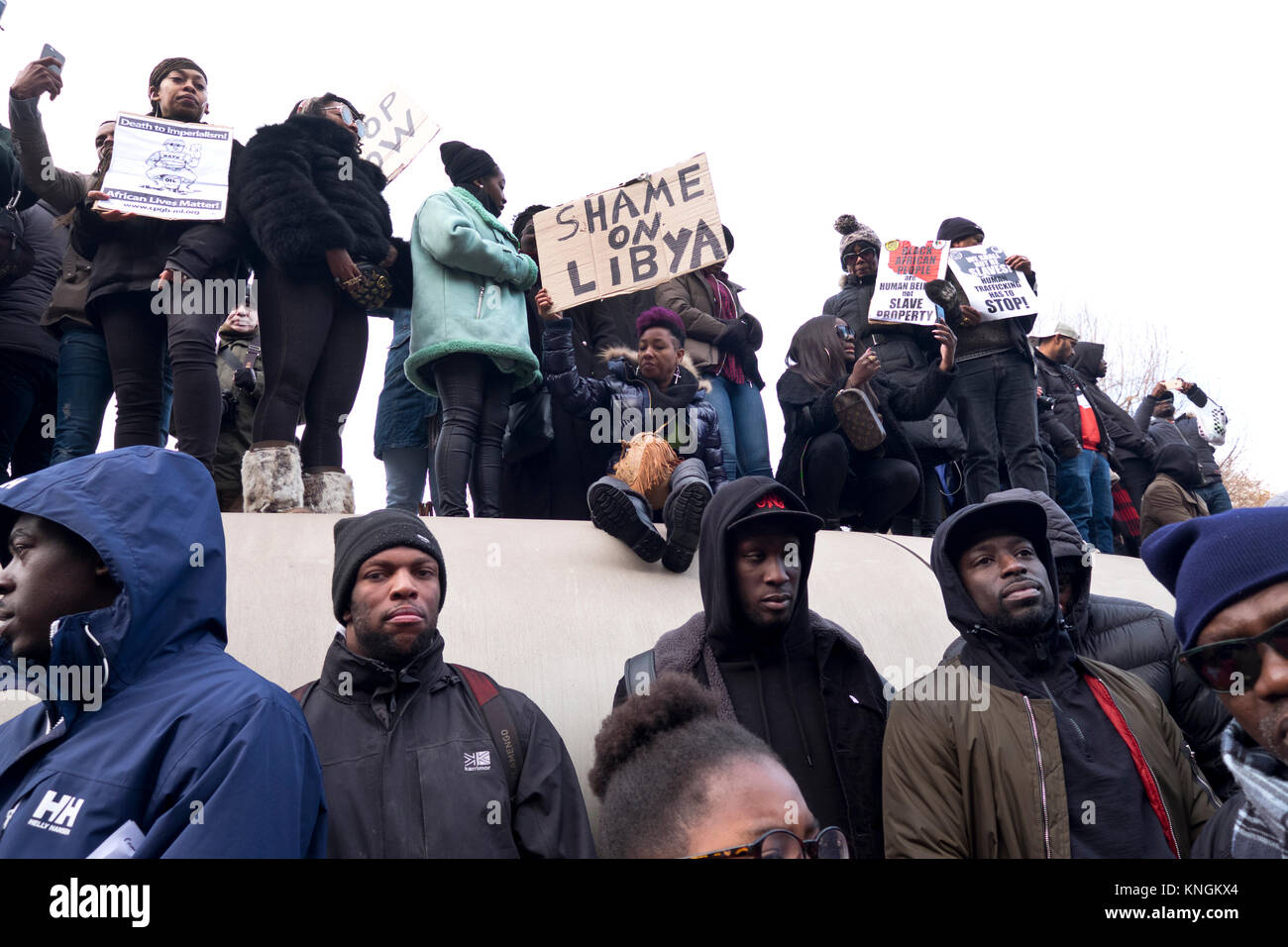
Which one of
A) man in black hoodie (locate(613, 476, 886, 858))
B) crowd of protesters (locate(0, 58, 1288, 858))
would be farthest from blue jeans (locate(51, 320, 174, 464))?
man in black hoodie (locate(613, 476, 886, 858))

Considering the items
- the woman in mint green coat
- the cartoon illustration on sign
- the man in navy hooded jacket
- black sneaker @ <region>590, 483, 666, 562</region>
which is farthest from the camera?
the woman in mint green coat

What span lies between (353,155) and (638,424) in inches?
81.9

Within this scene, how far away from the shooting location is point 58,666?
253 centimetres

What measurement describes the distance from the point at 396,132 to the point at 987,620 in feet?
17.7

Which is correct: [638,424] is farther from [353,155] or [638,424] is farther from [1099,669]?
[1099,669]

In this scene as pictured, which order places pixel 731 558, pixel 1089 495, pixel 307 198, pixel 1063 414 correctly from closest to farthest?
pixel 731 558 < pixel 307 198 < pixel 1089 495 < pixel 1063 414

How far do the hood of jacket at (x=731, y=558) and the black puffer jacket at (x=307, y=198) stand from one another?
261cm

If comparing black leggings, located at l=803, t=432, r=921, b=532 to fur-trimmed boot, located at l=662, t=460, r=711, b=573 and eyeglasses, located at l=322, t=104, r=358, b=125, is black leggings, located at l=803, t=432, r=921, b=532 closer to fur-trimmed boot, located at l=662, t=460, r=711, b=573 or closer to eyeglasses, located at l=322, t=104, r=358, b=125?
fur-trimmed boot, located at l=662, t=460, r=711, b=573

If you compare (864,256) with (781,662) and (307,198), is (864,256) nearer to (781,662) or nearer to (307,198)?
(307,198)

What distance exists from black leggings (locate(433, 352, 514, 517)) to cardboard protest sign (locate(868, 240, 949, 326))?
2.71 meters

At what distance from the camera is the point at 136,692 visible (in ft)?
8.32

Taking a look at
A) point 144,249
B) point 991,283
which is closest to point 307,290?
point 144,249

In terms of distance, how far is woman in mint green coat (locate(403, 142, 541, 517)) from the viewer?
6.21 metres

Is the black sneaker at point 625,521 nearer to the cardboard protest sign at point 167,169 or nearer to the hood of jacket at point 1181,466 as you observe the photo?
the cardboard protest sign at point 167,169
